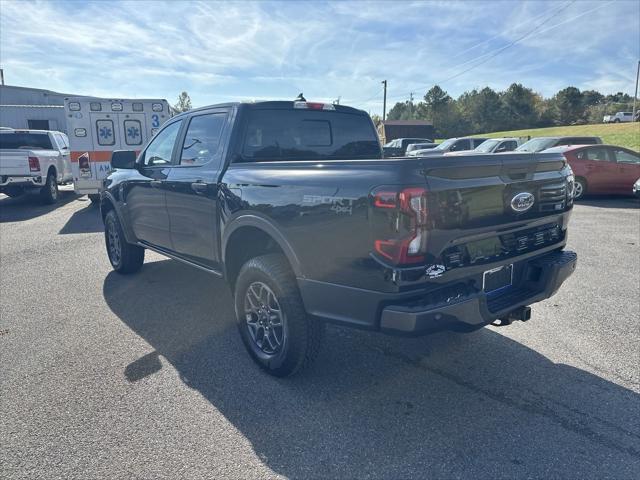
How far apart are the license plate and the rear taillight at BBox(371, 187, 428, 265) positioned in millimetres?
637

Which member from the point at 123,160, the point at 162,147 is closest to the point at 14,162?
the point at 123,160

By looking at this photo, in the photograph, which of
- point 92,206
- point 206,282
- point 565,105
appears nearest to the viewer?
point 206,282

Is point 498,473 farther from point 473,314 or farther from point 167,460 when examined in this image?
point 167,460

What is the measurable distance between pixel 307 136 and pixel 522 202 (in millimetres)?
2013

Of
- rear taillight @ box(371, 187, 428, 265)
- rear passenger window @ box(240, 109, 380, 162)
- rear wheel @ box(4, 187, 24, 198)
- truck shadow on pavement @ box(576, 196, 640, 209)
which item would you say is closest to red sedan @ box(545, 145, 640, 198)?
truck shadow on pavement @ box(576, 196, 640, 209)

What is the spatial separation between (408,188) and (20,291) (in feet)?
16.7

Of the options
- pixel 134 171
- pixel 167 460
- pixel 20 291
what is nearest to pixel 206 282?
pixel 134 171

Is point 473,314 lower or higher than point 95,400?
higher

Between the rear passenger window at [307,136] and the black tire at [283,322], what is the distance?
40.8 inches

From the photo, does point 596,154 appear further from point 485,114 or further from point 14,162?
point 485,114

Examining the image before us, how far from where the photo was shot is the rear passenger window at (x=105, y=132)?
12094 millimetres

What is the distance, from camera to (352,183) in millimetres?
2592

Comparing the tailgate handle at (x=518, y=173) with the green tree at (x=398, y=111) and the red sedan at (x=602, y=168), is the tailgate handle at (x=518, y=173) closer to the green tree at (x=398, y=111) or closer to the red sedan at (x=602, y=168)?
the red sedan at (x=602, y=168)

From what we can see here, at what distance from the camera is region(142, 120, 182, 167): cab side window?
4.69 meters
